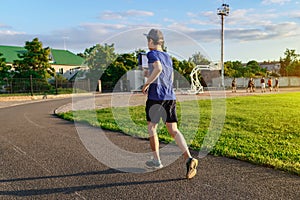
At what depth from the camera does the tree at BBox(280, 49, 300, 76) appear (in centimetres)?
5472

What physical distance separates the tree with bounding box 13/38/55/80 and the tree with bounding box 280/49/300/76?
43488 mm

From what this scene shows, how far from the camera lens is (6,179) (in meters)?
3.70

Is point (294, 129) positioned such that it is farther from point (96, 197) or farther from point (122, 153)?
point (96, 197)

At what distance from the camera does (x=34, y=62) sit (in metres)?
34.9

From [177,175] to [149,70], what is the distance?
1.39 meters

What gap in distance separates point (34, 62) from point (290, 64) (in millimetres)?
46326

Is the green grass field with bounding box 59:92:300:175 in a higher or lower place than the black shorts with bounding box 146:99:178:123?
lower

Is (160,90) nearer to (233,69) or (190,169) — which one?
(190,169)

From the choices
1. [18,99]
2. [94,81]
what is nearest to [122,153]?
[18,99]

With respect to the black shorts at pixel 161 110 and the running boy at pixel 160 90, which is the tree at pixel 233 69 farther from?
the black shorts at pixel 161 110

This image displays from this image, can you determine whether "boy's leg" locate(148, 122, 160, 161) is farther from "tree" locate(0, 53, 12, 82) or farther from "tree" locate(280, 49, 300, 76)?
"tree" locate(280, 49, 300, 76)

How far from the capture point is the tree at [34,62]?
34.3 m

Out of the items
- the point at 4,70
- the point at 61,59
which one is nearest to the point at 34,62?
the point at 4,70

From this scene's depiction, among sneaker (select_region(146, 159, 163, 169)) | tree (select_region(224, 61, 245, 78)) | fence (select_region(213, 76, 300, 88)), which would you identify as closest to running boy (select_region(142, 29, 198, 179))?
sneaker (select_region(146, 159, 163, 169))
